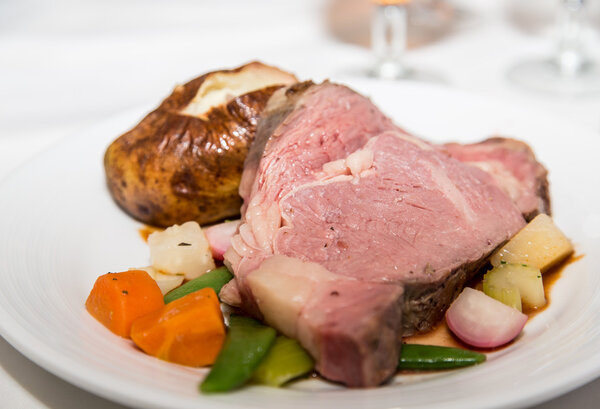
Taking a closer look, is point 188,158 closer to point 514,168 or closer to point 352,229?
point 352,229

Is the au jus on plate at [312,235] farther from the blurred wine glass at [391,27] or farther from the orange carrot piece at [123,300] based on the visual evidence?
the blurred wine glass at [391,27]

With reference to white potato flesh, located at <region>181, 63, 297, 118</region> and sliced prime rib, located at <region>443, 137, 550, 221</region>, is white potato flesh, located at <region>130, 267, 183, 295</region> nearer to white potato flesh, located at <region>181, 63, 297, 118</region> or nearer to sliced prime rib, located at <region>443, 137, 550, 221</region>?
white potato flesh, located at <region>181, 63, 297, 118</region>

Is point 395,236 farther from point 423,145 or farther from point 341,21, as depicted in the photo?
point 341,21

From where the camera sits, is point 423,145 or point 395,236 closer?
point 395,236

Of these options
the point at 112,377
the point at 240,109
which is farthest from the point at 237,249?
the point at 240,109

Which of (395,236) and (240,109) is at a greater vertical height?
(240,109)

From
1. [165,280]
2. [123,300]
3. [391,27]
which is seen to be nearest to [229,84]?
[165,280]

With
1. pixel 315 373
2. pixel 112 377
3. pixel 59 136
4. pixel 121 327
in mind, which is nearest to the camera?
pixel 112 377
